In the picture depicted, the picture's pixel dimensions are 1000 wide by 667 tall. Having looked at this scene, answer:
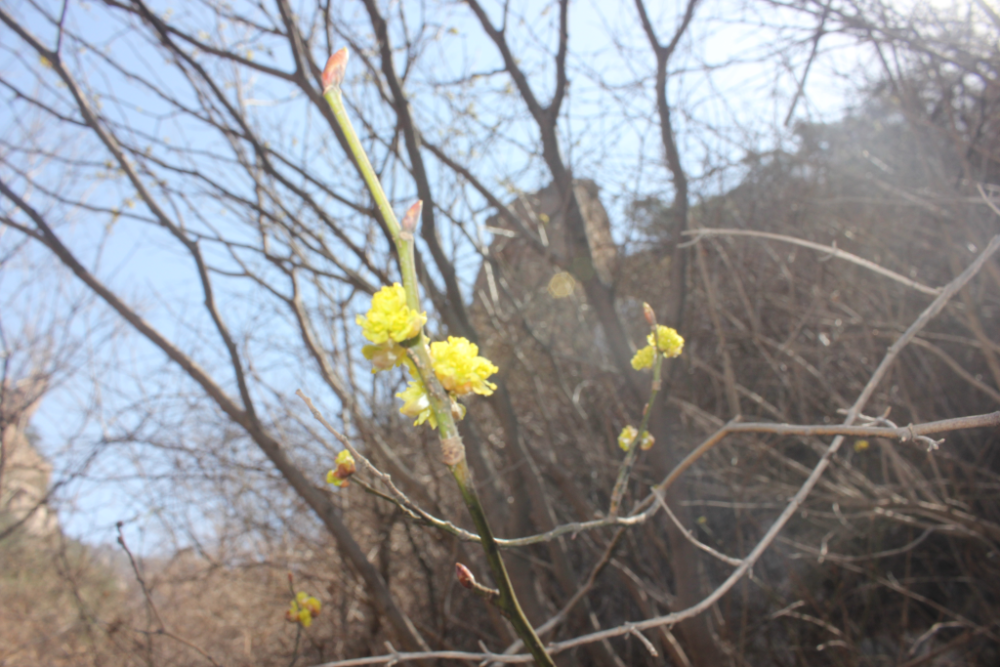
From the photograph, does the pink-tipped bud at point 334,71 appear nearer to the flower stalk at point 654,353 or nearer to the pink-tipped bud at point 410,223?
the pink-tipped bud at point 410,223

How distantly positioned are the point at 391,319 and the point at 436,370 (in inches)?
3.8

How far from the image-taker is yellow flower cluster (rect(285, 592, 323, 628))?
199 centimetres

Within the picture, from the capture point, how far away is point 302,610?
208 centimetres

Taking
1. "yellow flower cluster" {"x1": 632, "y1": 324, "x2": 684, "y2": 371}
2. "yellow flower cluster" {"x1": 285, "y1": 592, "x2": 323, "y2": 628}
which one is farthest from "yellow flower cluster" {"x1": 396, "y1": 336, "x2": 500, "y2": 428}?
"yellow flower cluster" {"x1": 285, "y1": 592, "x2": 323, "y2": 628}

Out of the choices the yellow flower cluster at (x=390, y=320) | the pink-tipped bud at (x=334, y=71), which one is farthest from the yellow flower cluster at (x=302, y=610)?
the pink-tipped bud at (x=334, y=71)

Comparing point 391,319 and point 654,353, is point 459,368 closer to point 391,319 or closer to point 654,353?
point 391,319

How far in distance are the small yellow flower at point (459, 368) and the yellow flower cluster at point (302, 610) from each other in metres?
1.66

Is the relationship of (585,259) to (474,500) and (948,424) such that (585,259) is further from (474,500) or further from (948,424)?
(474,500)

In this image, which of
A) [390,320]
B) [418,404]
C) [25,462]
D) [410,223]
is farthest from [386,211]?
[25,462]

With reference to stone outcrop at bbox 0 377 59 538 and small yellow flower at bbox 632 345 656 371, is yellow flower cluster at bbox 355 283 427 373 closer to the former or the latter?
small yellow flower at bbox 632 345 656 371

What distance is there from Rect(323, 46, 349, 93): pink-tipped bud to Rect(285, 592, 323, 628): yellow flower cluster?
1884mm

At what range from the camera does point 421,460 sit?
409 cm

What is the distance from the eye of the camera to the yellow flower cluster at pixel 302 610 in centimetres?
199

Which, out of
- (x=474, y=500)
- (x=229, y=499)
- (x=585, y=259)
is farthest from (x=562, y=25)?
(x=229, y=499)
